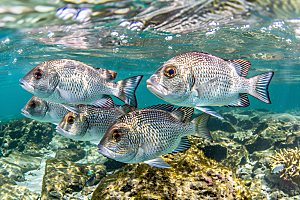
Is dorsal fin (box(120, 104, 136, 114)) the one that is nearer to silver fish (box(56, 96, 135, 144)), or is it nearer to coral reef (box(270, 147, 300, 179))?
silver fish (box(56, 96, 135, 144))

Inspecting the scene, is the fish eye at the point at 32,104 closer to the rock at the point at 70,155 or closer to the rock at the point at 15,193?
the rock at the point at 15,193

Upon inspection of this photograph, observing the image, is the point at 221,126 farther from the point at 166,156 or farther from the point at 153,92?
the point at 153,92

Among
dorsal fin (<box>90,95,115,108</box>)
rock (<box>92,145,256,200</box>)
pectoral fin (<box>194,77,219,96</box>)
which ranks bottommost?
rock (<box>92,145,256,200</box>)

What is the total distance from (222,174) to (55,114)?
10.2 ft

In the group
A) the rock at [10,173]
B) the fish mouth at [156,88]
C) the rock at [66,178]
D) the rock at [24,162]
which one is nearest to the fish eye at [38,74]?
the fish mouth at [156,88]

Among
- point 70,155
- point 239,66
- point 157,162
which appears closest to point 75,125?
point 157,162

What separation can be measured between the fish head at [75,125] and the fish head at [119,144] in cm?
60

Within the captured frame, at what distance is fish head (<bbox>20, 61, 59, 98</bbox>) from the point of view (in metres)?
2.10

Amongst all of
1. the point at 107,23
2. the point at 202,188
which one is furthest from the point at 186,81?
the point at 107,23

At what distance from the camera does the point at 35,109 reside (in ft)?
8.52

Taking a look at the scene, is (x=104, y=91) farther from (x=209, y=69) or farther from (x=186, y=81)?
(x=209, y=69)

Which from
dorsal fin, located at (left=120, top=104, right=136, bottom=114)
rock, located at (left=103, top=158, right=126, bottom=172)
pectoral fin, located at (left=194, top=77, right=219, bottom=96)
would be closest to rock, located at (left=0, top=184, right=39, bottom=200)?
rock, located at (left=103, top=158, right=126, bottom=172)

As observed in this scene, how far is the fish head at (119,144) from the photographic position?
5.94 ft

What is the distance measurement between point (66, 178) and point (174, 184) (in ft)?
13.0
